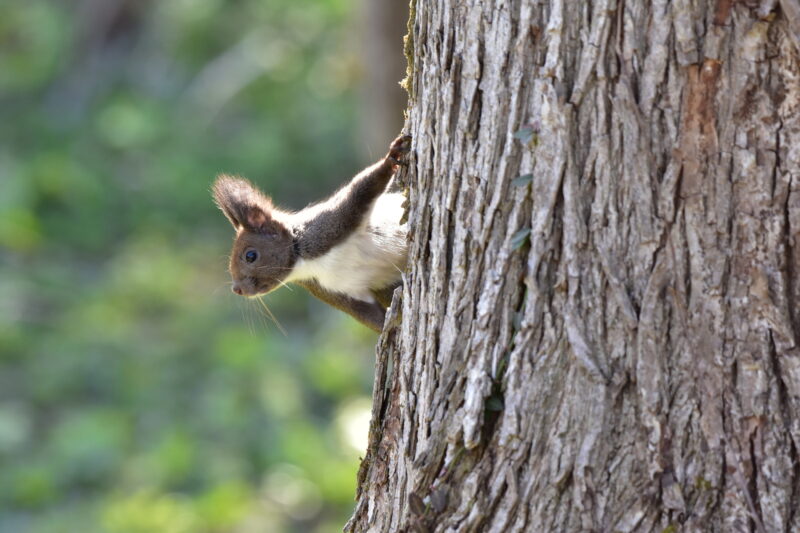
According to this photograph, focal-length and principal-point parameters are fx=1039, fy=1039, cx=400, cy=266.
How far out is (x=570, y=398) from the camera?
2.20 metres

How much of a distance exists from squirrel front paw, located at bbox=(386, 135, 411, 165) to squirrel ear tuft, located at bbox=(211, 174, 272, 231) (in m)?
1.00

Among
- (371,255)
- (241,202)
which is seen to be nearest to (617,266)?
(371,255)

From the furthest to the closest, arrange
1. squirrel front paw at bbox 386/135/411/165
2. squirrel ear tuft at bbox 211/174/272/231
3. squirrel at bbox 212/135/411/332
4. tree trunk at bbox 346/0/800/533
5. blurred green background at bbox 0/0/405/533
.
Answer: blurred green background at bbox 0/0/405/533
squirrel ear tuft at bbox 211/174/272/231
squirrel at bbox 212/135/411/332
squirrel front paw at bbox 386/135/411/165
tree trunk at bbox 346/0/800/533

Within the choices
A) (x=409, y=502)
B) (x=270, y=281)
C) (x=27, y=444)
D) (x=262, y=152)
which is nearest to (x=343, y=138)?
(x=262, y=152)

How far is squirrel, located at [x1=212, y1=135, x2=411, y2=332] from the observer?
135 inches

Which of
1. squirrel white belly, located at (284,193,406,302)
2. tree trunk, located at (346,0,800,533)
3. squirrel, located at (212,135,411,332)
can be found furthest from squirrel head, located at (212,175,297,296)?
tree trunk, located at (346,0,800,533)

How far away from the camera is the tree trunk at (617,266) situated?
2.02 m

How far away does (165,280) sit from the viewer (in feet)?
25.6

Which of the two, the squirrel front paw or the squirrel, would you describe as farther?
the squirrel

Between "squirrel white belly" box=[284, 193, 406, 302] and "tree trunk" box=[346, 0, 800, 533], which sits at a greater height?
"squirrel white belly" box=[284, 193, 406, 302]

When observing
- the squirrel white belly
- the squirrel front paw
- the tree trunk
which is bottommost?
the tree trunk

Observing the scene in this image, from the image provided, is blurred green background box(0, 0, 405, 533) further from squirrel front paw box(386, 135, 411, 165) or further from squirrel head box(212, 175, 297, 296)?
squirrel front paw box(386, 135, 411, 165)

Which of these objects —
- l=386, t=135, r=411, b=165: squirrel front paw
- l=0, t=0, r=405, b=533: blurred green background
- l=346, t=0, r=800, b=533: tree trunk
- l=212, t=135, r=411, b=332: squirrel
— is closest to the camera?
l=346, t=0, r=800, b=533: tree trunk

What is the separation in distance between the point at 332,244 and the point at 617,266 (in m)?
1.58
